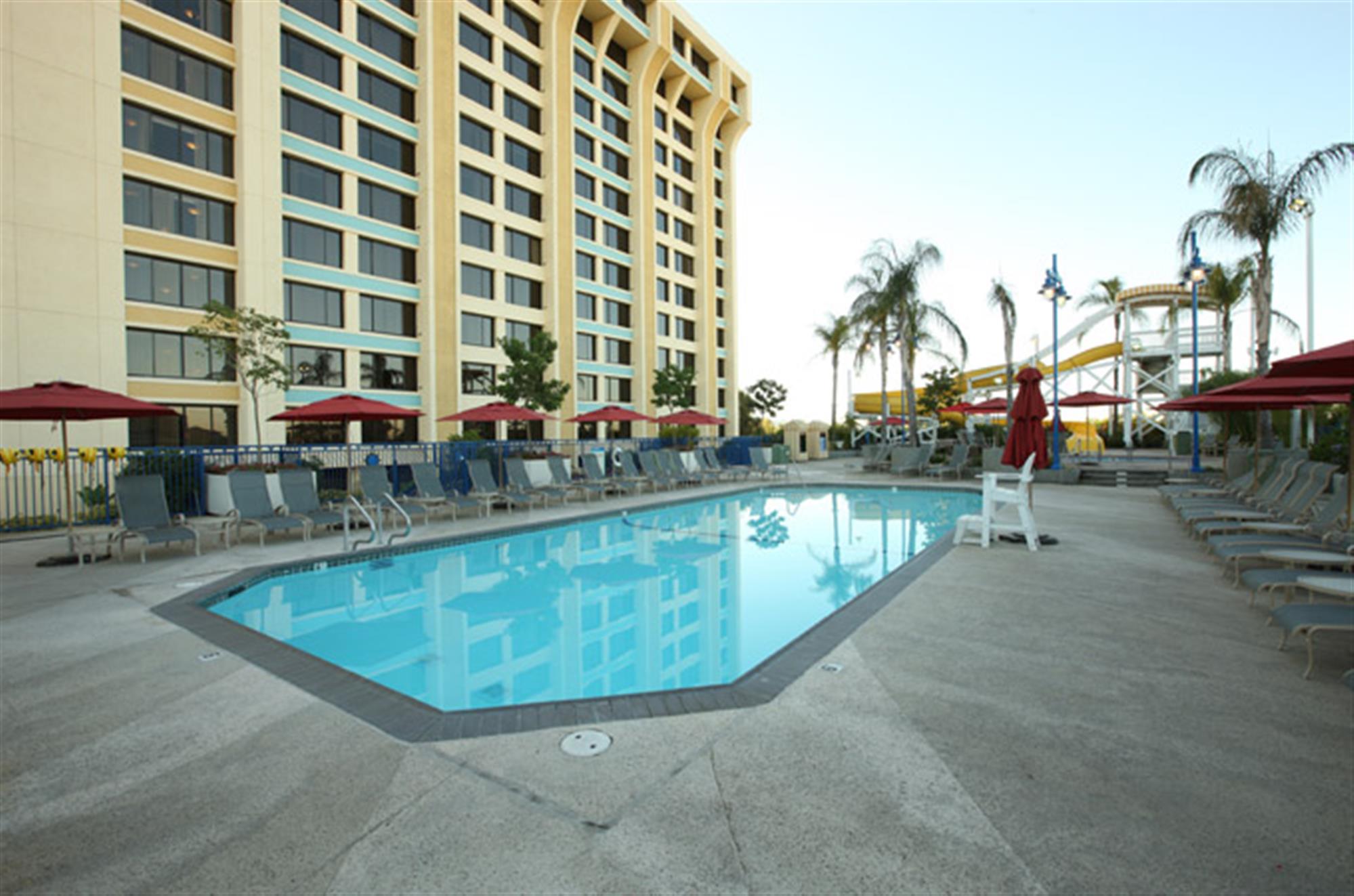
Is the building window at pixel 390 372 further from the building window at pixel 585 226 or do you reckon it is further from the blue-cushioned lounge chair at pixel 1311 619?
the blue-cushioned lounge chair at pixel 1311 619

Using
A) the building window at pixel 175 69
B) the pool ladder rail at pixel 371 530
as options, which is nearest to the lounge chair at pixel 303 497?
the pool ladder rail at pixel 371 530

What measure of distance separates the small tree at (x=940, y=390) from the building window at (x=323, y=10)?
2719cm

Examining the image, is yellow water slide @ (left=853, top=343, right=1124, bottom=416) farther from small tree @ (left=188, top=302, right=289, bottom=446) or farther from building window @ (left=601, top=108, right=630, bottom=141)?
small tree @ (left=188, top=302, right=289, bottom=446)

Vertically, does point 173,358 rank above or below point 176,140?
below

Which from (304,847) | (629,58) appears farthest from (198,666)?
(629,58)

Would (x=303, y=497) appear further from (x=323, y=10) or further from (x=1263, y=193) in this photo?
(x=1263, y=193)

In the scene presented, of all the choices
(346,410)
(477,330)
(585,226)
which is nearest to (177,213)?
(477,330)

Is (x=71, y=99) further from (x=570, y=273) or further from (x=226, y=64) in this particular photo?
(x=570, y=273)

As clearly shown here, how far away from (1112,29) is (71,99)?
2575 cm

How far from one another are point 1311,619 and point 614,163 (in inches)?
1439

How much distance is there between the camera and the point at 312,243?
22.1 meters

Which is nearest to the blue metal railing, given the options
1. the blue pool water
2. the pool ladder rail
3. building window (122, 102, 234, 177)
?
the pool ladder rail

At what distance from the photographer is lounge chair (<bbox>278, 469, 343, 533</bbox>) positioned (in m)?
10.2

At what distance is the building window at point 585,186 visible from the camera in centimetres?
3278
